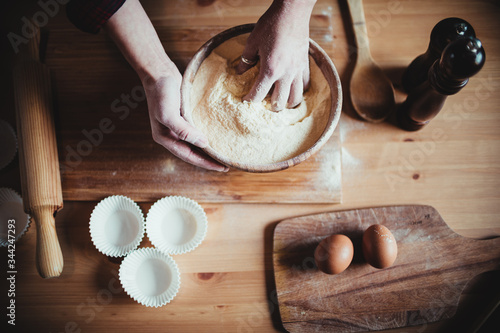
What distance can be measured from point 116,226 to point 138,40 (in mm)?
532

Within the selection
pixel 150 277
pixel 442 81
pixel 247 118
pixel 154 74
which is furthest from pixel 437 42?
pixel 150 277

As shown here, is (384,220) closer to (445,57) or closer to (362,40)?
(445,57)

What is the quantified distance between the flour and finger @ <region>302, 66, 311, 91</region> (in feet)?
0.06

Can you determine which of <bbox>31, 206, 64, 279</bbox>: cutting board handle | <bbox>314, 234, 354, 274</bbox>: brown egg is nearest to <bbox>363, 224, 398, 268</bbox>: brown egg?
<bbox>314, 234, 354, 274</bbox>: brown egg

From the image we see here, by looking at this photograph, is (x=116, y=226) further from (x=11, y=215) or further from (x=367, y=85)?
(x=367, y=85)

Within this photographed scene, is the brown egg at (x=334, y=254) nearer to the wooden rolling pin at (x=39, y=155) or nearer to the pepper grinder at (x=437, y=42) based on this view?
the pepper grinder at (x=437, y=42)

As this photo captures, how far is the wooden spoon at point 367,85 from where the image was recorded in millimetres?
1009

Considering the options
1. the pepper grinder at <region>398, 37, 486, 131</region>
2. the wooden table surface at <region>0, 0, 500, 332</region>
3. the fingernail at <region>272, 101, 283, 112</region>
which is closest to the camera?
the pepper grinder at <region>398, 37, 486, 131</region>

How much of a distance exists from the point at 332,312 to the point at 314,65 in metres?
0.69

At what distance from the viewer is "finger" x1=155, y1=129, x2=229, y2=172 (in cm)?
86

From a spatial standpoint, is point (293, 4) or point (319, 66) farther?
point (319, 66)

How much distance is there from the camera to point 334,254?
0.86 metres

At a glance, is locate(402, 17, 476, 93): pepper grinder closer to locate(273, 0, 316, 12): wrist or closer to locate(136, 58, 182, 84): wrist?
locate(273, 0, 316, 12): wrist

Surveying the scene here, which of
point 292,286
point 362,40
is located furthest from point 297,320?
point 362,40
